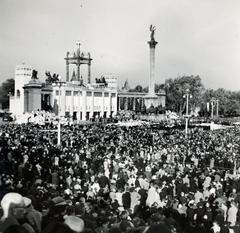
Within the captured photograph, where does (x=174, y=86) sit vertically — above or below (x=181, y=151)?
above

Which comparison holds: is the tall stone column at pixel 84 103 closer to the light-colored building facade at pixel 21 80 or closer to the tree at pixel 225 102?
the light-colored building facade at pixel 21 80

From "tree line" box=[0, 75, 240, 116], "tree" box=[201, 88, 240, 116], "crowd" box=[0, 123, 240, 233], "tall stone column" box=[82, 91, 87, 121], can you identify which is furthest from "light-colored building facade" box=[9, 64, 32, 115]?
"crowd" box=[0, 123, 240, 233]

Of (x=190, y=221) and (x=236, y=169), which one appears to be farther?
(x=236, y=169)

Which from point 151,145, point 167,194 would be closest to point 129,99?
point 151,145

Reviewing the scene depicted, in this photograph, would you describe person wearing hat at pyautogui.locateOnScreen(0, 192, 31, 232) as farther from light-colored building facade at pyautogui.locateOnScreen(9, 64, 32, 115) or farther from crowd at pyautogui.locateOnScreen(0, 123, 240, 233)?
light-colored building facade at pyautogui.locateOnScreen(9, 64, 32, 115)

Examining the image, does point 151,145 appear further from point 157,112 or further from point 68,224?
point 157,112

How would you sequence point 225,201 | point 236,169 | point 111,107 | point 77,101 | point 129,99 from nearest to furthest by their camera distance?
point 225,201, point 236,169, point 77,101, point 111,107, point 129,99
